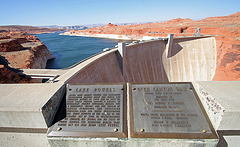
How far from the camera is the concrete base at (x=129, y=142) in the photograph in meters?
3.04

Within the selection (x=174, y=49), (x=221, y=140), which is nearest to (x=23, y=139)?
(x=221, y=140)

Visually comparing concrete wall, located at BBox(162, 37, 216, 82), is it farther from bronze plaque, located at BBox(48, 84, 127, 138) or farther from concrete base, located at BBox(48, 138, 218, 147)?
bronze plaque, located at BBox(48, 84, 127, 138)

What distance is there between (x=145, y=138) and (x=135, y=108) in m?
0.79

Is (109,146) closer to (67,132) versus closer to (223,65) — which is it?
(67,132)

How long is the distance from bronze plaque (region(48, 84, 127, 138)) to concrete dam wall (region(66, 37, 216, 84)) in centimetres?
748

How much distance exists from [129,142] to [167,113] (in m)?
1.28

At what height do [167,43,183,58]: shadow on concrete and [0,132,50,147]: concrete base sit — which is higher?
[167,43,183,58]: shadow on concrete

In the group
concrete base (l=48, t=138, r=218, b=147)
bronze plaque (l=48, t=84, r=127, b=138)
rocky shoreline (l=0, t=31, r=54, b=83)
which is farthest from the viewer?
rocky shoreline (l=0, t=31, r=54, b=83)

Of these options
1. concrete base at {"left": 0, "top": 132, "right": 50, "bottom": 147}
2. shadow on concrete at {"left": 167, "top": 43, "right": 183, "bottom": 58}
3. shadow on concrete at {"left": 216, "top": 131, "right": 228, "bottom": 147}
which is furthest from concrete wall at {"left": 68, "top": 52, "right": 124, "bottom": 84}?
shadow on concrete at {"left": 167, "top": 43, "right": 183, "bottom": 58}

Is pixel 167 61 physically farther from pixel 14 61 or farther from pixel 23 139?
pixel 14 61

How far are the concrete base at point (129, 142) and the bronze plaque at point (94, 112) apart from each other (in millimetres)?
129

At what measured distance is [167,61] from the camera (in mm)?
16438

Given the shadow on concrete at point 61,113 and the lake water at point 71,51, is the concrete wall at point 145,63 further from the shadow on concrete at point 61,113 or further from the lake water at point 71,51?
the lake water at point 71,51

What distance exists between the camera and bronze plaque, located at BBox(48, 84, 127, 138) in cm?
319
